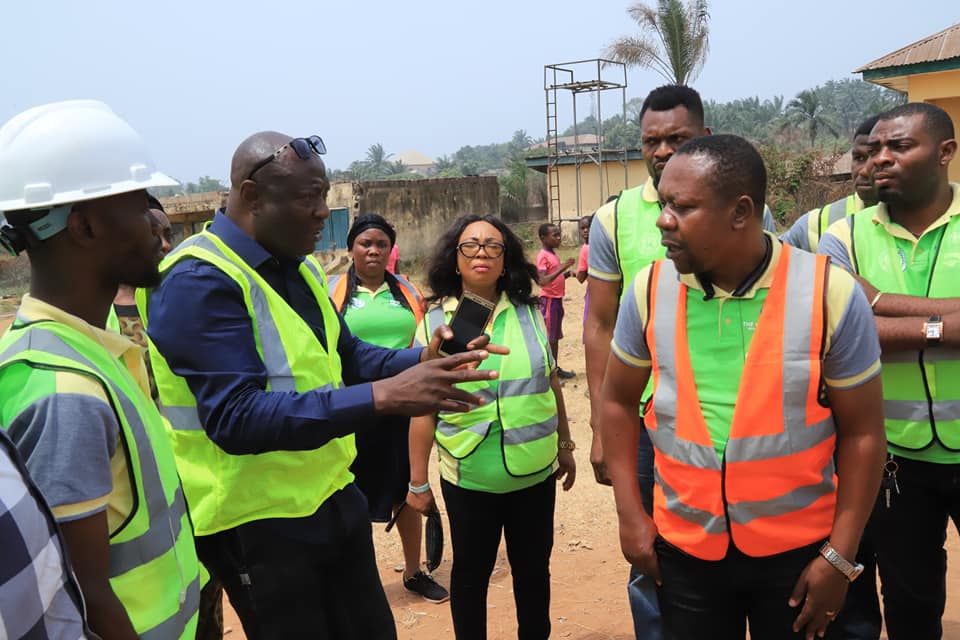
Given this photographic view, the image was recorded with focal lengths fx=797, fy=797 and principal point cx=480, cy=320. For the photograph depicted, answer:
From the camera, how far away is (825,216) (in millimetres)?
3771

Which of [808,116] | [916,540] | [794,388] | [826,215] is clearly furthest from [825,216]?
[808,116]

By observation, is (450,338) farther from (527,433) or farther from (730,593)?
(730,593)

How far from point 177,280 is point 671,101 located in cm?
213

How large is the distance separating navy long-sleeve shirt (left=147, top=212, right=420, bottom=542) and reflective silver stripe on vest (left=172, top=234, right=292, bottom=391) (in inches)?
1.5

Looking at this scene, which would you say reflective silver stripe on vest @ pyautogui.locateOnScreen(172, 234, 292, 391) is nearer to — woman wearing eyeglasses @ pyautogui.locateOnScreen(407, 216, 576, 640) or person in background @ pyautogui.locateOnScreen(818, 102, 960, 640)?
woman wearing eyeglasses @ pyautogui.locateOnScreen(407, 216, 576, 640)

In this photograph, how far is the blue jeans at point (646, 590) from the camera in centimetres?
323

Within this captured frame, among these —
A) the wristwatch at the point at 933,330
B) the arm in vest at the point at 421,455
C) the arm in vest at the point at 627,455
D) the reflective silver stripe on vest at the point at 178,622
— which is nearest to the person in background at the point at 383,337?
the arm in vest at the point at 421,455

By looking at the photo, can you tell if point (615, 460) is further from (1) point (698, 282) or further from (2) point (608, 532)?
(2) point (608, 532)

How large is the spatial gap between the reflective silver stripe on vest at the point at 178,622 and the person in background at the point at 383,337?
239cm

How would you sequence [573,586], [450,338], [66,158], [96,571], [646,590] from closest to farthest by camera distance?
1. [96,571]
2. [66,158]
3. [450,338]
4. [646,590]
5. [573,586]

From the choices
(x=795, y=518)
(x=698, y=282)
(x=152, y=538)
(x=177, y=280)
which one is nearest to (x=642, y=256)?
(x=698, y=282)

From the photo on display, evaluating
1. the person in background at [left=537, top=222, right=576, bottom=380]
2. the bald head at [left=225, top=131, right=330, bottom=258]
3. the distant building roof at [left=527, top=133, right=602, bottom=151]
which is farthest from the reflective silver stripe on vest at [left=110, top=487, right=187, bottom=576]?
the distant building roof at [left=527, top=133, right=602, bottom=151]

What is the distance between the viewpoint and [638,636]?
3.35m

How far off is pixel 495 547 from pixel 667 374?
5.15ft
